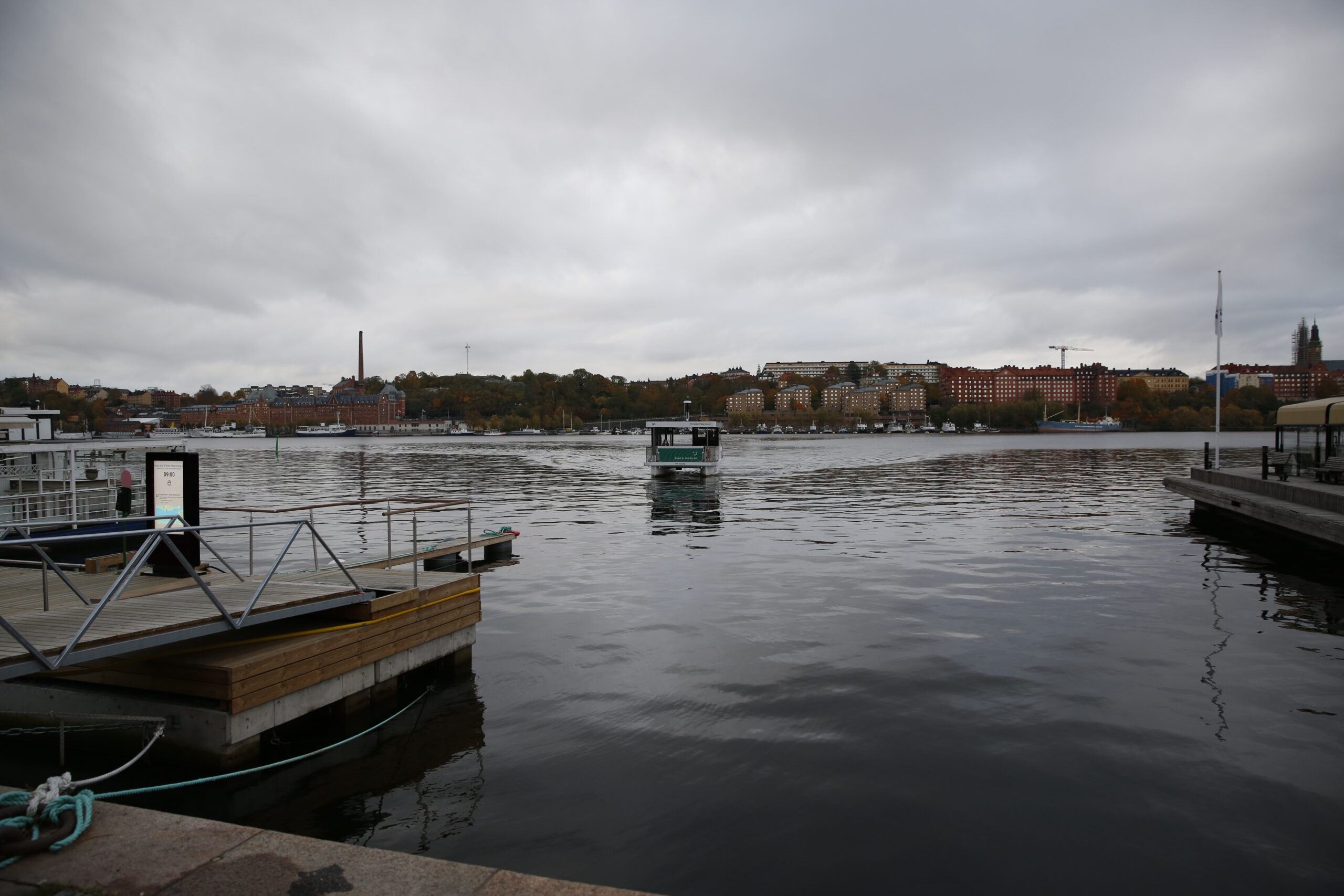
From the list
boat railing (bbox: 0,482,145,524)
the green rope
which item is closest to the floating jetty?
the green rope

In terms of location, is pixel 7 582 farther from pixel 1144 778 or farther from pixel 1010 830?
pixel 1144 778

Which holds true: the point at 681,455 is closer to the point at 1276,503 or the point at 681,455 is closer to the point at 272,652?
the point at 1276,503

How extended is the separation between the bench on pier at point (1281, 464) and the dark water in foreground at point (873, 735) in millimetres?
10392

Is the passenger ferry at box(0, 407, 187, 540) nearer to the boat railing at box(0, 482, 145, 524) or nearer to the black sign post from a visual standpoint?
the boat railing at box(0, 482, 145, 524)

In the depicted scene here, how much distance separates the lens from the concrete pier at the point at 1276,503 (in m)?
19.3

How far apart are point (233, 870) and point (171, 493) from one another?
9.54 metres

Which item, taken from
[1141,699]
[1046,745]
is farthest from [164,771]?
[1141,699]

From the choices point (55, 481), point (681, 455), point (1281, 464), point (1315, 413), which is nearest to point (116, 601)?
point (55, 481)

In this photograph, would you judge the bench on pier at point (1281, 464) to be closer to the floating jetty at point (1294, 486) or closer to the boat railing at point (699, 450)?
the floating jetty at point (1294, 486)

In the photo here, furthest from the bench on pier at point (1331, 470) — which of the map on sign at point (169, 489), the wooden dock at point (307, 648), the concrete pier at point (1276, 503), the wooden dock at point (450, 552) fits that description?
the map on sign at point (169, 489)

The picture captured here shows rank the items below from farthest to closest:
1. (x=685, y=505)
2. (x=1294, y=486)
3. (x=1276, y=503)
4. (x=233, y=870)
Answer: (x=685, y=505), (x=1294, y=486), (x=1276, y=503), (x=233, y=870)

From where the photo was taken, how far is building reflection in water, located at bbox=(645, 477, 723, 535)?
89.9ft

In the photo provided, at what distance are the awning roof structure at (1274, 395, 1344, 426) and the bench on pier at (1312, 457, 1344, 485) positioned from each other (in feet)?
3.86

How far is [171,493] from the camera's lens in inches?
488
